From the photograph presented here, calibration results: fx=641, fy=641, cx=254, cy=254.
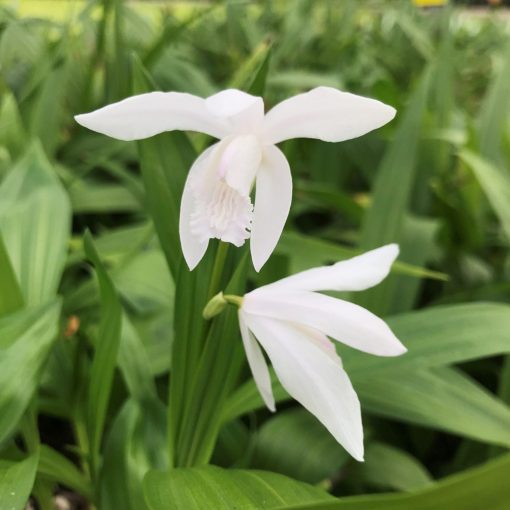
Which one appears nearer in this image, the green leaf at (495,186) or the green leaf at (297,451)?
the green leaf at (297,451)

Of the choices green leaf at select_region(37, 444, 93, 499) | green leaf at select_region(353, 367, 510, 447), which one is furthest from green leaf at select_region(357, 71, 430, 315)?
green leaf at select_region(37, 444, 93, 499)

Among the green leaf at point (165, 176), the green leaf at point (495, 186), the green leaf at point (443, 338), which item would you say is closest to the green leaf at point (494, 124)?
the green leaf at point (495, 186)

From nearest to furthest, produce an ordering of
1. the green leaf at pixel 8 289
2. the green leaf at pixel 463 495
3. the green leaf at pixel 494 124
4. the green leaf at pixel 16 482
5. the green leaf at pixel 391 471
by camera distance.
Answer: the green leaf at pixel 463 495, the green leaf at pixel 16 482, the green leaf at pixel 8 289, the green leaf at pixel 391 471, the green leaf at pixel 494 124

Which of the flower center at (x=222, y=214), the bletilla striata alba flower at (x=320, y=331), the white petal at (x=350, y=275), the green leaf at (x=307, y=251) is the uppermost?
the flower center at (x=222, y=214)

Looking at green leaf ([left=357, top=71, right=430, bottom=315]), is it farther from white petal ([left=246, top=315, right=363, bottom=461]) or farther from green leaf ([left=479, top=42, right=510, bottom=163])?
white petal ([left=246, top=315, right=363, bottom=461])

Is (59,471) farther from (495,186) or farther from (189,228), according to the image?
(495,186)

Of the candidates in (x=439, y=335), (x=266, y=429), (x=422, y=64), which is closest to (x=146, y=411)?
(x=266, y=429)

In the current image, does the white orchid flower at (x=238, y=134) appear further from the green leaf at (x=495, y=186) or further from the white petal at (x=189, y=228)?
the green leaf at (x=495, y=186)

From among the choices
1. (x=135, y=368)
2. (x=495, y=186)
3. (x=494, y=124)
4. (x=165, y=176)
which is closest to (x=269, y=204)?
(x=165, y=176)
